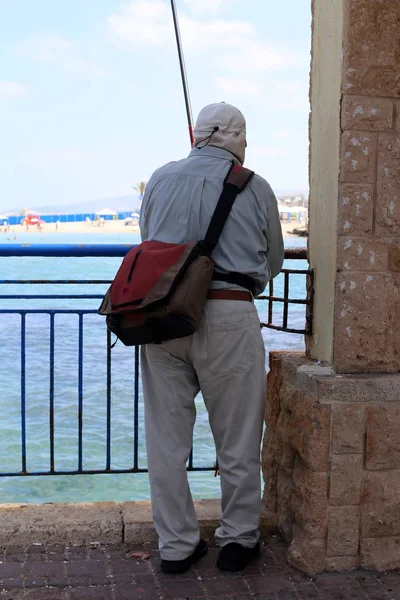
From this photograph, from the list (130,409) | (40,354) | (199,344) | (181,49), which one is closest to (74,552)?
(199,344)

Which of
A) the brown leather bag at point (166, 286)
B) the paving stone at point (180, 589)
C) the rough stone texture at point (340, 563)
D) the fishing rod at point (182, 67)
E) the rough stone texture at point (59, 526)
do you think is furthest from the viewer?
the fishing rod at point (182, 67)

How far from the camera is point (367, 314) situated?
3135 mm

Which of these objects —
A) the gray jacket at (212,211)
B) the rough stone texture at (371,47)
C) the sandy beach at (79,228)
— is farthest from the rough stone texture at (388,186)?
the sandy beach at (79,228)

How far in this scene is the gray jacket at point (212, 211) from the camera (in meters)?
2.95

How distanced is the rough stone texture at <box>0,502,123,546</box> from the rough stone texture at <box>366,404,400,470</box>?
123 cm

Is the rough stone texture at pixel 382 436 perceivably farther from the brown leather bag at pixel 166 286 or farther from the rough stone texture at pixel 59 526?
the rough stone texture at pixel 59 526

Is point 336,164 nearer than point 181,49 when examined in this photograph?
Yes

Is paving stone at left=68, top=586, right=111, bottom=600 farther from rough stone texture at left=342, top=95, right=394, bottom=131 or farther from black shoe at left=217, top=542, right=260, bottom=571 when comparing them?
rough stone texture at left=342, top=95, right=394, bottom=131

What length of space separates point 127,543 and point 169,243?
147cm

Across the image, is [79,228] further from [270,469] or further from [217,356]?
[217,356]

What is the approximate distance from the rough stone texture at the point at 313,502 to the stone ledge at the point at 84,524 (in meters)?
0.48

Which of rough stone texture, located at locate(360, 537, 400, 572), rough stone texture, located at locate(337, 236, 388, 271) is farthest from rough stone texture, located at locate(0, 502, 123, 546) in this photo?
rough stone texture, located at locate(337, 236, 388, 271)

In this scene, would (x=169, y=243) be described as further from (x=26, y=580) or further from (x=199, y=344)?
(x=26, y=580)

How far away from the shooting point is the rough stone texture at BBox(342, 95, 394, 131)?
3021 mm
